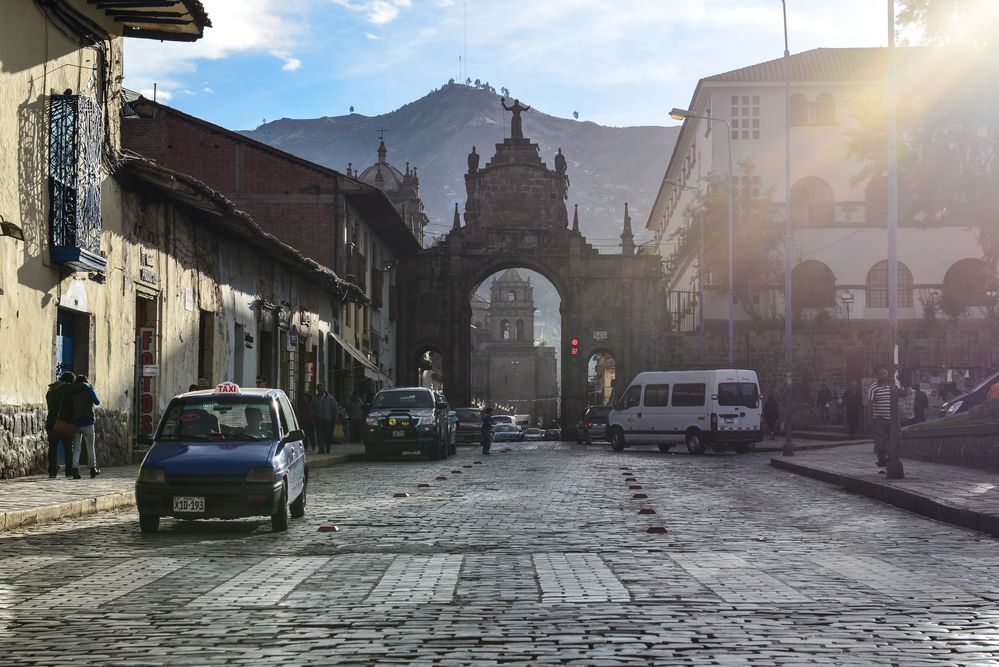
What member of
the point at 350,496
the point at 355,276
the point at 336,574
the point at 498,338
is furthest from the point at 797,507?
the point at 498,338

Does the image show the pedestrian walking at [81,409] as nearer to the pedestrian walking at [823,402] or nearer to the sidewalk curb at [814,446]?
the sidewalk curb at [814,446]

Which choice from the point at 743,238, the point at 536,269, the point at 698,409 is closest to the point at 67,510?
the point at 698,409

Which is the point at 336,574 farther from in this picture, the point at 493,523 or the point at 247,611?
the point at 493,523

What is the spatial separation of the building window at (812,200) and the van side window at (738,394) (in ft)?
103

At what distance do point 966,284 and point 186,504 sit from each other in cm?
5621

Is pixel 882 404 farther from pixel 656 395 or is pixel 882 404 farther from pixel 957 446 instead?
pixel 656 395

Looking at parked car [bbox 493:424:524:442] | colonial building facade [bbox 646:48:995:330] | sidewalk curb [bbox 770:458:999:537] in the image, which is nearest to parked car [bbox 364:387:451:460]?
sidewalk curb [bbox 770:458:999:537]

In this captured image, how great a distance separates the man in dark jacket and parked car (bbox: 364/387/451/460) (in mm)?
11851

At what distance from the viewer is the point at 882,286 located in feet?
201

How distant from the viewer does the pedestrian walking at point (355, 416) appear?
3988 centimetres

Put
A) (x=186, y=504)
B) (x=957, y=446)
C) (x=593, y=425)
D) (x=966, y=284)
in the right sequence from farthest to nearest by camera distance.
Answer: (x=966, y=284) < (x=593, y=425) < (x=957, y=446) < (x=186, y=504)

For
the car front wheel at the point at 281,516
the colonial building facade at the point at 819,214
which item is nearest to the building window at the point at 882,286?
the colonial building facade at the point at 819,214

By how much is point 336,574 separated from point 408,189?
10100 cm

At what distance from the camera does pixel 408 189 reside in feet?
358
